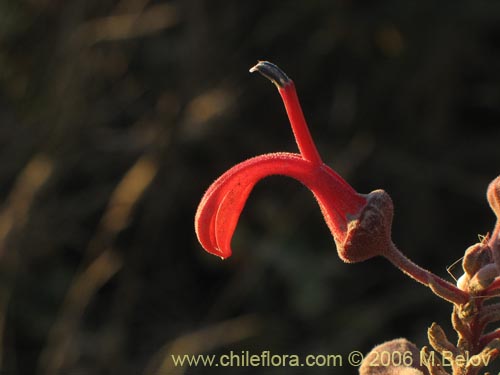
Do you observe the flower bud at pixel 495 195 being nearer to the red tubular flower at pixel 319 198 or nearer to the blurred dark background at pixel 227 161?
the red tubular flower at pixel 319 198

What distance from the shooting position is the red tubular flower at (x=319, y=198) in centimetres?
113

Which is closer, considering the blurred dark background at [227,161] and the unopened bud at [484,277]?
the unopened bud at [484,277]

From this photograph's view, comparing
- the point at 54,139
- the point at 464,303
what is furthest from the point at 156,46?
the point at 464,303

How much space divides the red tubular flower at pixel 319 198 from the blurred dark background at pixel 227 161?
2.34 meters

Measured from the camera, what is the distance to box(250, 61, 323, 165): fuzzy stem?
1.14m

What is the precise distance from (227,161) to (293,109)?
2826 mm

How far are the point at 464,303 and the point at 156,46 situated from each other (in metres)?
3.37

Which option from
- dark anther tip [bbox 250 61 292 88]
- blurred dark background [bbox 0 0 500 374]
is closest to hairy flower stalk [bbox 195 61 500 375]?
dark anther tip [bbox 250 61 292 88]

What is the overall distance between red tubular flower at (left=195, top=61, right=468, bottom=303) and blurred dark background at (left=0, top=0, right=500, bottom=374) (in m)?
2.34

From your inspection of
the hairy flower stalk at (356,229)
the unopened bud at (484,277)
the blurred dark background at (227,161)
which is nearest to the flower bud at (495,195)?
the hairy flower stalk at (356,229)

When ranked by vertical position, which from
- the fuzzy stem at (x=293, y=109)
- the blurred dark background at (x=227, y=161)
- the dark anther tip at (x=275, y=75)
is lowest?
the fuzzy stem at (x=293, y=109)

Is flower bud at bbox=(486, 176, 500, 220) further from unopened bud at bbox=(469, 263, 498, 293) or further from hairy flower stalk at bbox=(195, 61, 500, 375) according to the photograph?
unopened bud at bbox=(469, 263, 498, 293)

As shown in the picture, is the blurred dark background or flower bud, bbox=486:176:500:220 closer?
flower bud, bbox=486:176:500:220

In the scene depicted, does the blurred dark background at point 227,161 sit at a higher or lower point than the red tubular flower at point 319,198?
higher
